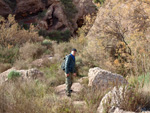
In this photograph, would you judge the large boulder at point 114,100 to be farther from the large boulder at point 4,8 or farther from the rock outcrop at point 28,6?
the rock outcrop at point 28,6

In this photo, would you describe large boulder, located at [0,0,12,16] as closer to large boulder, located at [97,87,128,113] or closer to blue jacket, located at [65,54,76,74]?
blue jacket, located at [65,54,76,74]

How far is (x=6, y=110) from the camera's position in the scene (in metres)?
2.57

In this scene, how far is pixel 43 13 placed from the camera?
20.5 metres

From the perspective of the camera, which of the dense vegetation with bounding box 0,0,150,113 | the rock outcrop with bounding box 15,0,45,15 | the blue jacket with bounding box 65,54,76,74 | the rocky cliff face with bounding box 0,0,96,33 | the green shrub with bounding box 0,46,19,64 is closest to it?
the dense vegetation with bounding box 0,0,150,113

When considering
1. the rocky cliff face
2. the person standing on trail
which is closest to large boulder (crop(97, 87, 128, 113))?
the person standing on trail

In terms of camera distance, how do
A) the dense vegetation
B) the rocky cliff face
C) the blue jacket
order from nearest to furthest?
the dense vegetation, the blue jacket, the rocky cliff face

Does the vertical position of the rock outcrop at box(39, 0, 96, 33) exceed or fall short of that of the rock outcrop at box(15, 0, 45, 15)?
it falls short

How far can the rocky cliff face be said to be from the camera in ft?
64.6

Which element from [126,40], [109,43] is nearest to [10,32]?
[109,43]

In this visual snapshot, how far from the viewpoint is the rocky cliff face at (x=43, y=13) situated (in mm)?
19703

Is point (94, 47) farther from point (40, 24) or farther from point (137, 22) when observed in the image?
point (40, 24)

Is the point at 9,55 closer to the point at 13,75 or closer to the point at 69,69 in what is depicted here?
the point at 13,75

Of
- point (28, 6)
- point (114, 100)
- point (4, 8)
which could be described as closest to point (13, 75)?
point (114, 100)

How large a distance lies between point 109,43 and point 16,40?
328 inches
